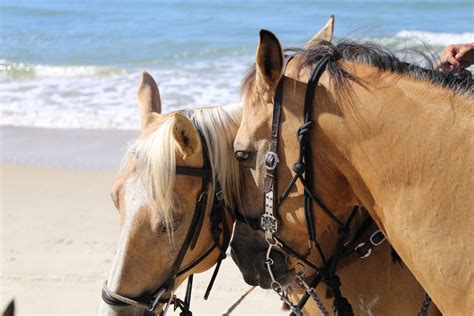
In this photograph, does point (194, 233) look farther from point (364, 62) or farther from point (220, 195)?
point (364, 62)

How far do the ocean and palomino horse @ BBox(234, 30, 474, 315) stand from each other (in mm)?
5752

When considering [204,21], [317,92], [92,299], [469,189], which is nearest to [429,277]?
[469,189]

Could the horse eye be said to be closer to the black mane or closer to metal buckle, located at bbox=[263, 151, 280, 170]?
metal buckle, located at bbox=[263, 151, 280, 170]

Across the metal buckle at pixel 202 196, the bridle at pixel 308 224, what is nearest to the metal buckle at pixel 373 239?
the bridle at pixel 308 224

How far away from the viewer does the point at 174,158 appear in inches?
111

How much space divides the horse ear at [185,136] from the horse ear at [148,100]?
446 mm

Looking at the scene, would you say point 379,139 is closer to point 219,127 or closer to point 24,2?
point 219,127

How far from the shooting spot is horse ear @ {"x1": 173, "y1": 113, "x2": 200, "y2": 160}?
2.74 meters

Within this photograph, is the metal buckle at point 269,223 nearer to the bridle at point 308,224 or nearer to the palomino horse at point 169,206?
the bridle at point 308,224

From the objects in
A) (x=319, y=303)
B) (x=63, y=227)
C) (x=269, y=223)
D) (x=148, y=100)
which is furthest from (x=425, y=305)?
(x=63, y=227)

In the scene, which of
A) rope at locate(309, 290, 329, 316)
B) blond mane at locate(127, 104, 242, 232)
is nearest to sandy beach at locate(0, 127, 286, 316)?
rope at locate(309, 290, 329, 316)

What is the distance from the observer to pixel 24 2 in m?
22.1

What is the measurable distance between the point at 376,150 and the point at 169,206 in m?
0.80

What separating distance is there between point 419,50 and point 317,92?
0.54 metres
